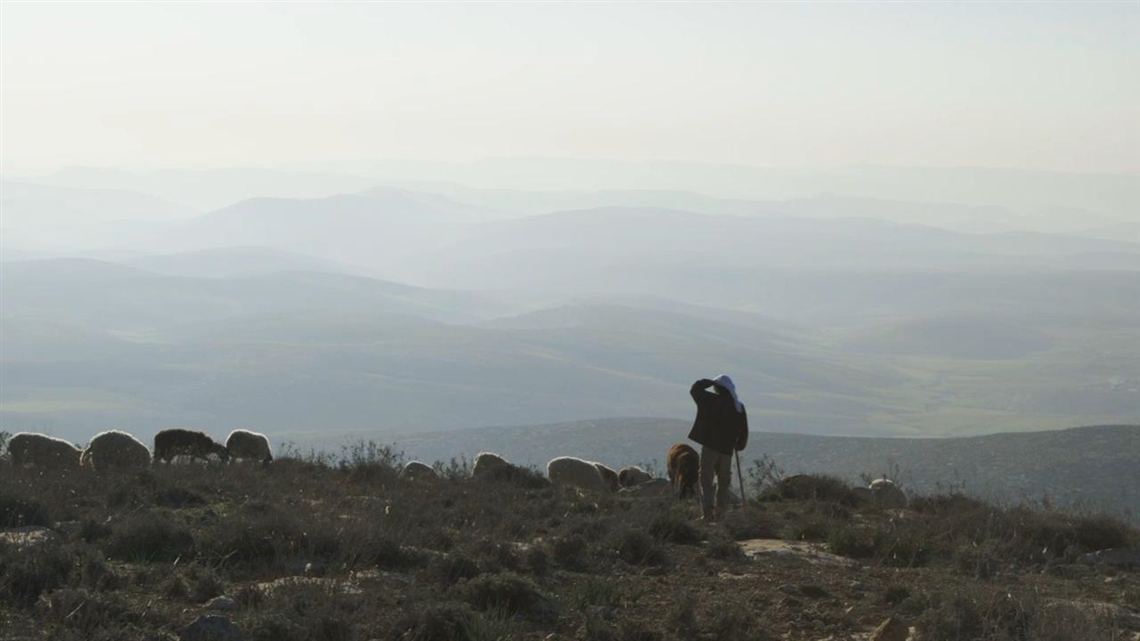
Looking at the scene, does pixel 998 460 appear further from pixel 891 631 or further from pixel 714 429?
pixel 891 631

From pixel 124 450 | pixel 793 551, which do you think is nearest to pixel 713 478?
pixel 793 551

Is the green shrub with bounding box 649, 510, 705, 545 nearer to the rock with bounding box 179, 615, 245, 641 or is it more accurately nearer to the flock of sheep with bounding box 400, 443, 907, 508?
the flock of sheep with bounding box 400, 443, 907, 508

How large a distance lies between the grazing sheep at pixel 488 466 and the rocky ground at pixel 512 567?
3.20 meters

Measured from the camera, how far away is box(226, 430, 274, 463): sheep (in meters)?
20.4

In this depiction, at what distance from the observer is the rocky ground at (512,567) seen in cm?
828

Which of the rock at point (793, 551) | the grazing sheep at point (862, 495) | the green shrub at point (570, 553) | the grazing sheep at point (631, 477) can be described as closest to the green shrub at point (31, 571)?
the green shrub at point (570, 553)

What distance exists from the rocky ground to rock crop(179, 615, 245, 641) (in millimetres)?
13

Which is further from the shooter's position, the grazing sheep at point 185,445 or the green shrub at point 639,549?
the grazing sheep at point 185,445

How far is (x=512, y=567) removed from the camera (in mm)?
10391

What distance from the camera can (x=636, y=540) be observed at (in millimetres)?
11352

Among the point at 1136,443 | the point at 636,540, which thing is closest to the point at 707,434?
the point at 636,540

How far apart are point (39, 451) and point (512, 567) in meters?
10.4

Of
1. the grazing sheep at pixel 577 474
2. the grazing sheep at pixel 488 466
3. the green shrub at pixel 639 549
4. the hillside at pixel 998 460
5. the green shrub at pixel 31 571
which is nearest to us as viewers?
the green shrub at pixel 31 571

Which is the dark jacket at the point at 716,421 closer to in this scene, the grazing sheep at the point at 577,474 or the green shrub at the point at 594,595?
the green shrub at the point at 594,595
